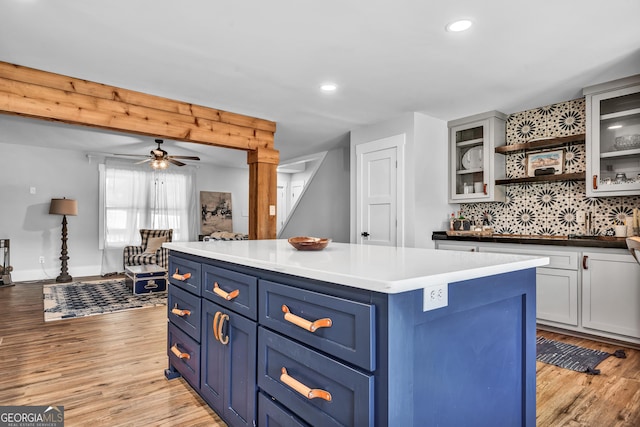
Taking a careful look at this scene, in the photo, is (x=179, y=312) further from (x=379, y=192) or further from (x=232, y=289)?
(x=379, y=192)

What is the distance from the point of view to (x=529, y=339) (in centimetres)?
135

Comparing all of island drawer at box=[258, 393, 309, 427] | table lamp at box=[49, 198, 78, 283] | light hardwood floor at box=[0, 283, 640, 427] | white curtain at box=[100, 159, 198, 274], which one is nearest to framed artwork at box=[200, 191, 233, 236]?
white curtain at box=[100, 159, 198, 274]

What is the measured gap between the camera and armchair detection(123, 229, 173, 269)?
638cm

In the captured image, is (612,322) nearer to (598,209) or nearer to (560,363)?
(560,363)

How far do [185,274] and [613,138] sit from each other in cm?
372

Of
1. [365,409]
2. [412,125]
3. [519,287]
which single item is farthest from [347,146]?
[365,409]

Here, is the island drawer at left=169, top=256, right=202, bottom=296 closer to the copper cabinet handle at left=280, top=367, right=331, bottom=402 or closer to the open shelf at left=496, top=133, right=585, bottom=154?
the copper cabinet handle at left=280, top=367, right=331, bottom=402

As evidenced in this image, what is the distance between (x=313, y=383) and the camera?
1.11 metres

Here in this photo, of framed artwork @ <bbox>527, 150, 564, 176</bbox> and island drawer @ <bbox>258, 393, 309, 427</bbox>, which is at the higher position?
framed artwork @ <bbox>527, 150, 564, 176</bbox>

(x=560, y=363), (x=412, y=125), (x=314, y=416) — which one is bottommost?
(x=560, y=363)

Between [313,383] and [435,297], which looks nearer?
[435,297]

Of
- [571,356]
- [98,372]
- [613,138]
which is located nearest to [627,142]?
[613,138]

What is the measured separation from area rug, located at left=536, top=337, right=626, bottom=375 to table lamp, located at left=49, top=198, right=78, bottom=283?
6.79 meters

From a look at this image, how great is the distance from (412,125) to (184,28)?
2.65 metres
